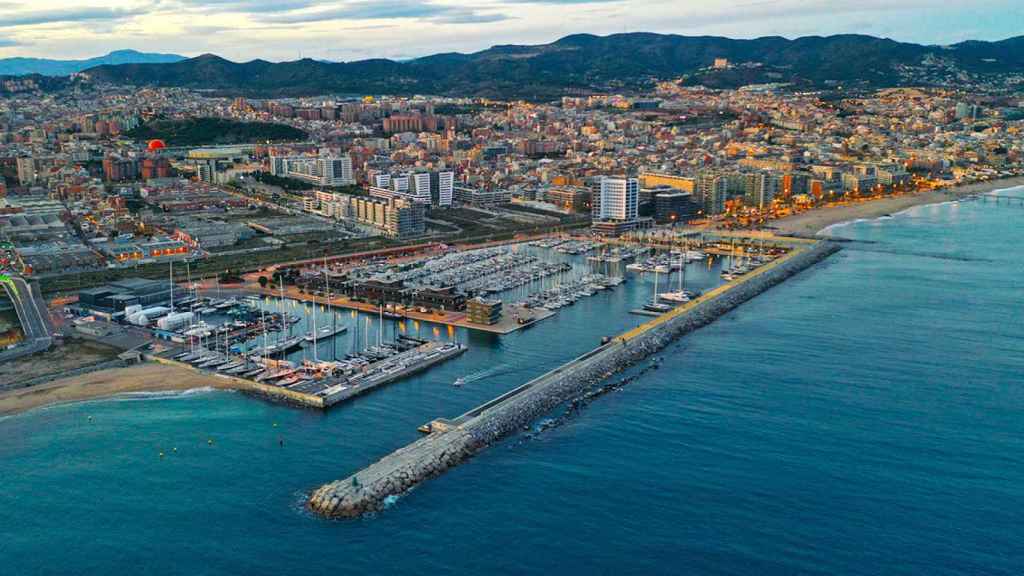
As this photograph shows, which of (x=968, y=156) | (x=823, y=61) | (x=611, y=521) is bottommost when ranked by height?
(x=611, y=521)

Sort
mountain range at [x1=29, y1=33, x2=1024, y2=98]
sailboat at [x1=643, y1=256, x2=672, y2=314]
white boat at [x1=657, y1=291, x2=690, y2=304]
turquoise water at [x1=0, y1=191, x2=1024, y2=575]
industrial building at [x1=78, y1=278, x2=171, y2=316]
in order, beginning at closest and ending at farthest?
1. turquoise water at [x1=0, y1=191, x2=1024, y2=575]
2. industrial building at [x1=78, y1=278, x2=171, y2=316]
3. sailboat at [x1=643, y1=256, x2=672, y2=314]
4. white boat at [x1=657, y1=291, x2=690, y2=304]
5. mountain range at [x1=29, y1=33, x2=1024, y2=98]

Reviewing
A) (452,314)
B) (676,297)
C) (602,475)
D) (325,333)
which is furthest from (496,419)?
(676,297)

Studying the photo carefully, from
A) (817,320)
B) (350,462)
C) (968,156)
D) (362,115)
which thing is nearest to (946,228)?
(817,320)

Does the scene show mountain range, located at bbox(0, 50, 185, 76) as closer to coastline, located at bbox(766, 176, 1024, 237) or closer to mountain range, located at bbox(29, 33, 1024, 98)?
mountain range, located at bbox(29, 33, 1024, 98)

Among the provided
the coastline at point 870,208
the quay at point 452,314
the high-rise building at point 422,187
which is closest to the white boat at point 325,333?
the quay at point 452,314

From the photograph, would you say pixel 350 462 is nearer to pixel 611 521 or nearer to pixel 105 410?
pixel 611 521

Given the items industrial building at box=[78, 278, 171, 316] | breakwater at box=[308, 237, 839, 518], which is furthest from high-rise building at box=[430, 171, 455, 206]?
breakwater at box=[308, 237, 839, 518]
